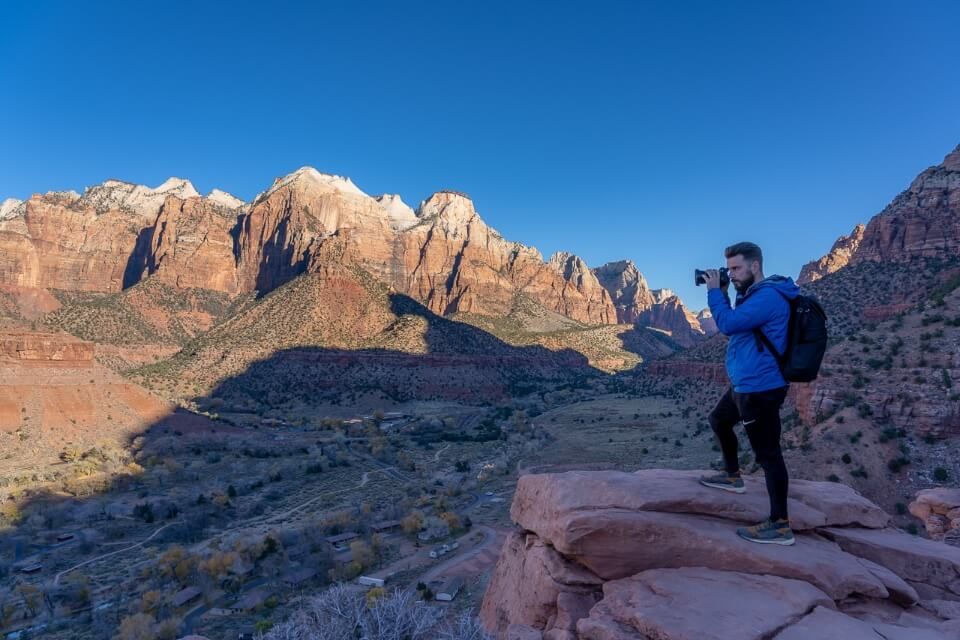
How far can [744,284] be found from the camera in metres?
5.88

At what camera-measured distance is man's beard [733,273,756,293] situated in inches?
229

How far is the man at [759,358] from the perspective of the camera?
5.27m

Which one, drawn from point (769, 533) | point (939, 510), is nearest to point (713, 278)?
point (769, 533)

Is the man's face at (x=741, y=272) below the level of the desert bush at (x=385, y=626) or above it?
above

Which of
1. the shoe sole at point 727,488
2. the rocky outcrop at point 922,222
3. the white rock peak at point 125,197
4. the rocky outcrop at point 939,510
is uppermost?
the white rock peak at point 125,197

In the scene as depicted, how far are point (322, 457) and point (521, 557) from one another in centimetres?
4057

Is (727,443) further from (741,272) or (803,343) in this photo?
(741,272)

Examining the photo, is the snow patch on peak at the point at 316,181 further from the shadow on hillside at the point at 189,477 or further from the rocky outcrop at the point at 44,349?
the rocky outcrop at the point at 44,349

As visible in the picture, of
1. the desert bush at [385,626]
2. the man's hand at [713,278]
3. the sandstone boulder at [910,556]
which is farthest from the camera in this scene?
the sandstone boulder at [910,556]

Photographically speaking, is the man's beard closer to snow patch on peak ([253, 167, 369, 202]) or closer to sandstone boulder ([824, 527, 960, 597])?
sandstone boulder ([824, 527, 960, 597])

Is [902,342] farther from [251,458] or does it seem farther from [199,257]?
[199,257]

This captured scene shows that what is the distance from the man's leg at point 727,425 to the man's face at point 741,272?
1.30 meters

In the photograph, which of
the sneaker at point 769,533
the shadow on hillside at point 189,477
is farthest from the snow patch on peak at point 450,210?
the sneaker at point 769,533

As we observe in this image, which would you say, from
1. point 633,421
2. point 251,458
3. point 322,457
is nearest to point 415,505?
point 322,457
